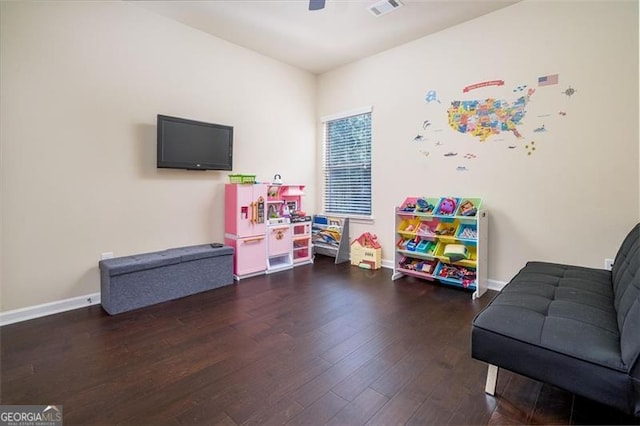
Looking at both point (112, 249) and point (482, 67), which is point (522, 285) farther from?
point (112, 249)

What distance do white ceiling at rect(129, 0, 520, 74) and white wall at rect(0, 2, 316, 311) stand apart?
0.28 meters

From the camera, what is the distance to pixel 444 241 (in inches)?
143

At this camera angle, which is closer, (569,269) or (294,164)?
(569,269)

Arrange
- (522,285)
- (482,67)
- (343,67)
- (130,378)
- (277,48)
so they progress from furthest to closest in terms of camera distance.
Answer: (343,67)
(277,48)
(482,67)
(522,285)
(130,378)

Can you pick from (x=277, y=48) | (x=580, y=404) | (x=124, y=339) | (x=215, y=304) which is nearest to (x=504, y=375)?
(x=580, y=404)

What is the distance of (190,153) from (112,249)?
51.2 inches

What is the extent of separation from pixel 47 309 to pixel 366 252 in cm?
353

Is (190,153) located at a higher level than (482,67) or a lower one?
lower

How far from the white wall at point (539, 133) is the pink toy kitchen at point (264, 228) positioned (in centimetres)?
160

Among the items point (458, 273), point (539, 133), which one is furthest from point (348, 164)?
point (539, 133)

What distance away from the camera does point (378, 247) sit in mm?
4355

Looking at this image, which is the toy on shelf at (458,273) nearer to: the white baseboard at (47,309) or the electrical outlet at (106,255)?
the electrical outlet at (106,255)

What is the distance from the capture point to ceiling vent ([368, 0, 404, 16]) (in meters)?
3.11

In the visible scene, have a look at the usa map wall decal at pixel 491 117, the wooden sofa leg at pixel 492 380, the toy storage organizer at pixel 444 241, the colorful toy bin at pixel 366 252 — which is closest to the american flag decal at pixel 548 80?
the usa map wall decal at pixel 491 117
